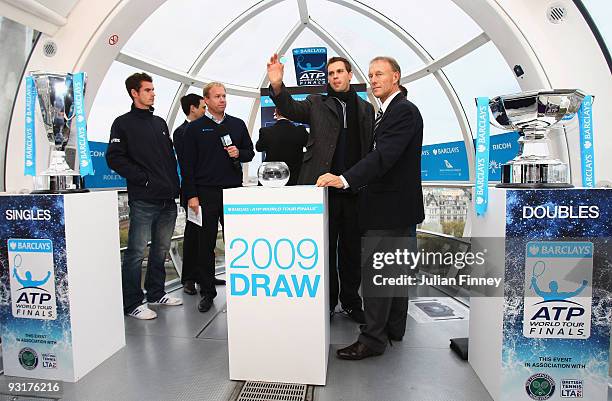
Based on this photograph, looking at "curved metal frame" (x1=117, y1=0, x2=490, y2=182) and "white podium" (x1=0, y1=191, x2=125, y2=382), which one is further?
"curved metal frame" (x1=117, y1=0, x2=490, y2=182)

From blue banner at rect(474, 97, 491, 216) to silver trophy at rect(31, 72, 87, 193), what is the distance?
2.30 metres

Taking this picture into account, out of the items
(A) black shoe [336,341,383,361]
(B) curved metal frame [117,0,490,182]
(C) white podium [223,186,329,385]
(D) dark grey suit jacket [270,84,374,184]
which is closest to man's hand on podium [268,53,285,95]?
(D) dark grey suit jacket [270,84,374,184]

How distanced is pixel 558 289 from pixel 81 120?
2.75 meters

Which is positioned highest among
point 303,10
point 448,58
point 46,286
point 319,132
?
point 303,10

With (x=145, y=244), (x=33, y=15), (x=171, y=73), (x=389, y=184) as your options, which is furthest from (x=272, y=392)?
(x=171, y=73)

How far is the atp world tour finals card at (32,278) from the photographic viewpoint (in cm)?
218

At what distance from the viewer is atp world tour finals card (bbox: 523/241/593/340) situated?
5.87 ft

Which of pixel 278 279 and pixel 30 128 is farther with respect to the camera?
pixel 30 128

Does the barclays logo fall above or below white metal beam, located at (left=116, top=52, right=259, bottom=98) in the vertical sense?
below

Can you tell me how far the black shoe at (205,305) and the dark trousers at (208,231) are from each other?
0.14 feet

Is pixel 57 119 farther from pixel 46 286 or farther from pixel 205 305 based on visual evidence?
pixel 205 305

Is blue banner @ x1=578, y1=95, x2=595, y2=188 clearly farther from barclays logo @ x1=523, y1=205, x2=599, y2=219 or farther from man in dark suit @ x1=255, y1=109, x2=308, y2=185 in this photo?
man in dark suit @ x1=255, y1=109, x2=308, y2=185

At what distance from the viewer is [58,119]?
2369mm

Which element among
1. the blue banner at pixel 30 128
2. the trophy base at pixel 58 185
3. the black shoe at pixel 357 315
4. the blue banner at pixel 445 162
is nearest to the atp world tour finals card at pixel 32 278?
the trophy base at pixel 58 185
